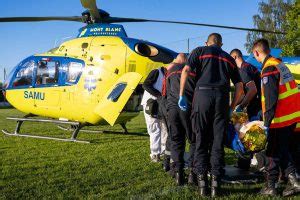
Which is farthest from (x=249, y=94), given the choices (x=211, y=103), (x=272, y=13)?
(x=272, y=13)

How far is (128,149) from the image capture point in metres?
8.76

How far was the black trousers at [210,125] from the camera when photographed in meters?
4.87

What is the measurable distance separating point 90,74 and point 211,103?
18.3 ft

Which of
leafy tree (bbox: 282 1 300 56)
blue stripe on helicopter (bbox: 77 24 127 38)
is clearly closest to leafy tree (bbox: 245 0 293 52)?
leafy tree (bbox: 282 1 300 56)

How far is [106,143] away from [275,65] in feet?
18.8

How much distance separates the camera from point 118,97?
9258mm

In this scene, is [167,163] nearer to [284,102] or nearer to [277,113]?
[277,113]

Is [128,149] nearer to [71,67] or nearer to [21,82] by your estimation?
[71,67]

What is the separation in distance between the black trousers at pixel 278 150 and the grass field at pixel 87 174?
42 cm

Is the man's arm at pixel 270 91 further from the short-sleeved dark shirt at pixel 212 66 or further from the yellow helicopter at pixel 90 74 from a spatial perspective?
the yellow helicopter at pixel 90 74

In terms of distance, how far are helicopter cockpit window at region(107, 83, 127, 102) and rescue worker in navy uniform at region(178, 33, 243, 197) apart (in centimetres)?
428

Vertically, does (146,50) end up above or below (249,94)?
above

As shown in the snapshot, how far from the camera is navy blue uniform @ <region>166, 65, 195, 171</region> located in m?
5.54

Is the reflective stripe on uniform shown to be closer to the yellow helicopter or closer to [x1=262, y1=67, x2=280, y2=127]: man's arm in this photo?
[x1=262, y1=67, x2=280, y2=127]: man's arm
